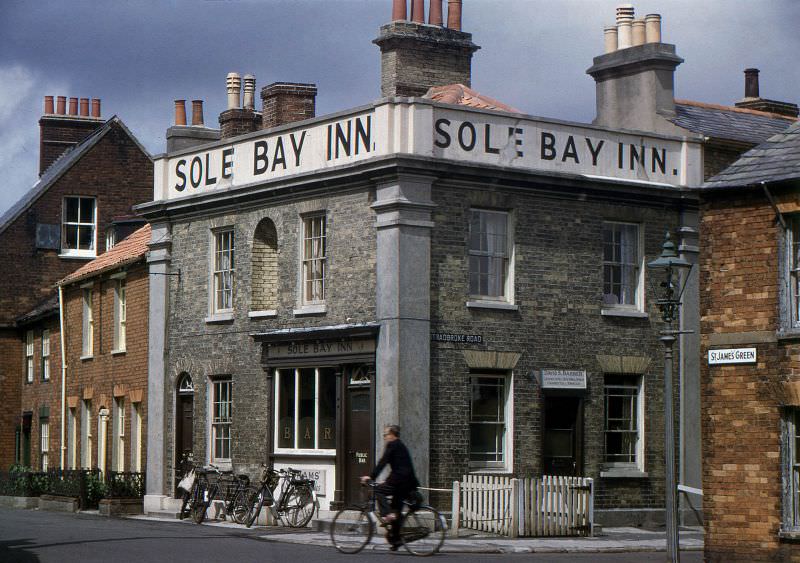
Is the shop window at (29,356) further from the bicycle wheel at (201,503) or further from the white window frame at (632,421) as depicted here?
the white window frame at (632,421)

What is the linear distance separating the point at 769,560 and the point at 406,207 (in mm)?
9804

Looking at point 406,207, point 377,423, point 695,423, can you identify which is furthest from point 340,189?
point 695,423

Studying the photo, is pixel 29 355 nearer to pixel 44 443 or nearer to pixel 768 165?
pixel 44 443

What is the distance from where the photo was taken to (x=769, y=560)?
19.0 metres

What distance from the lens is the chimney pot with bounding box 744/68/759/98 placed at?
37.6 metres

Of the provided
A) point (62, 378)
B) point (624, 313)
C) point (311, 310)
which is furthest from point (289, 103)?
point (62, 378)

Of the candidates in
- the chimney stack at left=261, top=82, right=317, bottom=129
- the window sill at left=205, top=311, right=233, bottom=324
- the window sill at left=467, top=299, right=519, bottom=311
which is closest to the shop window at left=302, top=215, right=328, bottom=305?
the window sill at left=205, top=311, right=233, bottom=324

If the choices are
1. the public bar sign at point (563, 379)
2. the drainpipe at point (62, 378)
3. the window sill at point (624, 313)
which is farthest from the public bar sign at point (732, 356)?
the drainpipe at point (62, 378)

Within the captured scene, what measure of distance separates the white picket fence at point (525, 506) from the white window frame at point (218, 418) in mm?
6836

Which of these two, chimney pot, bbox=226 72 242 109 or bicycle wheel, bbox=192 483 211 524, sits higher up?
chimney pot, bbox=226 72 242 109

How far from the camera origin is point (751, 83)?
37812mm

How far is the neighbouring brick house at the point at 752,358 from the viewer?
62.8 feet

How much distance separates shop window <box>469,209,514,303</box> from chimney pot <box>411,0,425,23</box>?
5158 mm

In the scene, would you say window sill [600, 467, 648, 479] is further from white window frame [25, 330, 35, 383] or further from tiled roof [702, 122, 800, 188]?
white window frame [25, 330, 35, 383]
